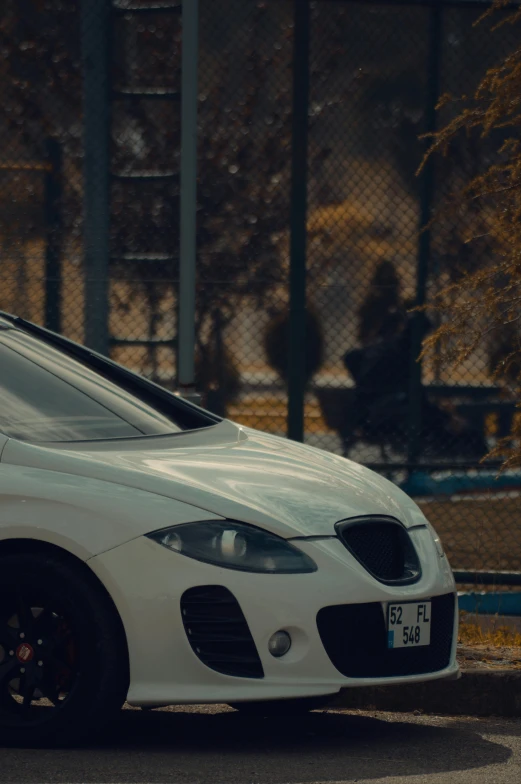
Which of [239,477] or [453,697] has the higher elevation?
[239,477]

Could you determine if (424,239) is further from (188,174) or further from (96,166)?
(96,166)

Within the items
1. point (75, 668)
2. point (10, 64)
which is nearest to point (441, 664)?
point (75, 668)

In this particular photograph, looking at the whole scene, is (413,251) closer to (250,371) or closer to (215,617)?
(250,371)

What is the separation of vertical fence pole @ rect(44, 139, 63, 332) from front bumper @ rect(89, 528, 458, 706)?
13.6 feet

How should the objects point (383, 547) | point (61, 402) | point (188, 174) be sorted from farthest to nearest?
1. point (188, 174)
2. point (61, 402)
3. point (383, 547)

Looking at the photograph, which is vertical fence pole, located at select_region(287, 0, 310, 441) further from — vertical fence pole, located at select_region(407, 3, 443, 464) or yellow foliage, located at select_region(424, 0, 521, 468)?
yellow foliage, located at select_region(424, 0, 521, 468)

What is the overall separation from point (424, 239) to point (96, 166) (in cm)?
192

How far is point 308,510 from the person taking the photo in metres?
5.27

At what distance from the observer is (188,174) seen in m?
7.85

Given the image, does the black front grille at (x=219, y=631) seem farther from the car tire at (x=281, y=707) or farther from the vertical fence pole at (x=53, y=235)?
the vertical fence pole at (x=53, y=235)

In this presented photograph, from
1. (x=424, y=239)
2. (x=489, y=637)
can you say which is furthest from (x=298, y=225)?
(x=489, y=637)

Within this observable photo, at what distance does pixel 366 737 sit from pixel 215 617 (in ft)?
3.21

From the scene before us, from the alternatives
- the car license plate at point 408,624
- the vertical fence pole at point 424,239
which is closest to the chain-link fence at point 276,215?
the vertical fence pole at point 424,239

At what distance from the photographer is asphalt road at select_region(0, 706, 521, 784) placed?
4.89 m
